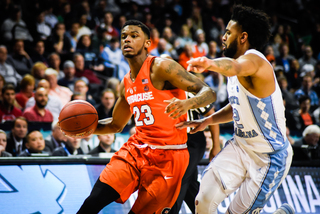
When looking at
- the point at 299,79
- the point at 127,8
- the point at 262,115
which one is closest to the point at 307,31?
the point at 299,79

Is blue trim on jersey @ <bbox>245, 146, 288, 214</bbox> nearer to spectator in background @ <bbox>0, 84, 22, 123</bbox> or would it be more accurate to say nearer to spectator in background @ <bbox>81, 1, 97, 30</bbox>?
spectator in background @ <bbox>0, 84, 22, 123</bbox>

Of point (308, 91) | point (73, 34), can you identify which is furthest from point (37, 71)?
point (308, 91)

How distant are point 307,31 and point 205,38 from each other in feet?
12.2

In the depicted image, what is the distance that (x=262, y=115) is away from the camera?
2684 mm

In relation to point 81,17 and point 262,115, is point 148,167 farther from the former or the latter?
point 81,17

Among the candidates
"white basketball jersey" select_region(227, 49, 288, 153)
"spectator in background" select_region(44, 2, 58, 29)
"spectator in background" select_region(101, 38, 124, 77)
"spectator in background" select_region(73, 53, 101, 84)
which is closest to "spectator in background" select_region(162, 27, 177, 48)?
"spectator in background" select_region(101, 38, 124, 77)

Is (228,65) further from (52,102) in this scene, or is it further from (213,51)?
(213,51)

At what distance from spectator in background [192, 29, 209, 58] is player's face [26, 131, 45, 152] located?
5472 millimetres

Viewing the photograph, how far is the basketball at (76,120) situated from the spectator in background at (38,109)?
2.86 metres

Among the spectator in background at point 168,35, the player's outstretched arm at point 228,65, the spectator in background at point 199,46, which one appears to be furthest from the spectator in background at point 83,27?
the player's outstretched arm at point 228,65

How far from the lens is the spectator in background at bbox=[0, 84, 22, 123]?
5691 millimetres

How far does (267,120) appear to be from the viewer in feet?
8.86

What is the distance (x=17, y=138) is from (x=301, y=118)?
5.44 metres

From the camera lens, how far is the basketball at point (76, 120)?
3.00m
